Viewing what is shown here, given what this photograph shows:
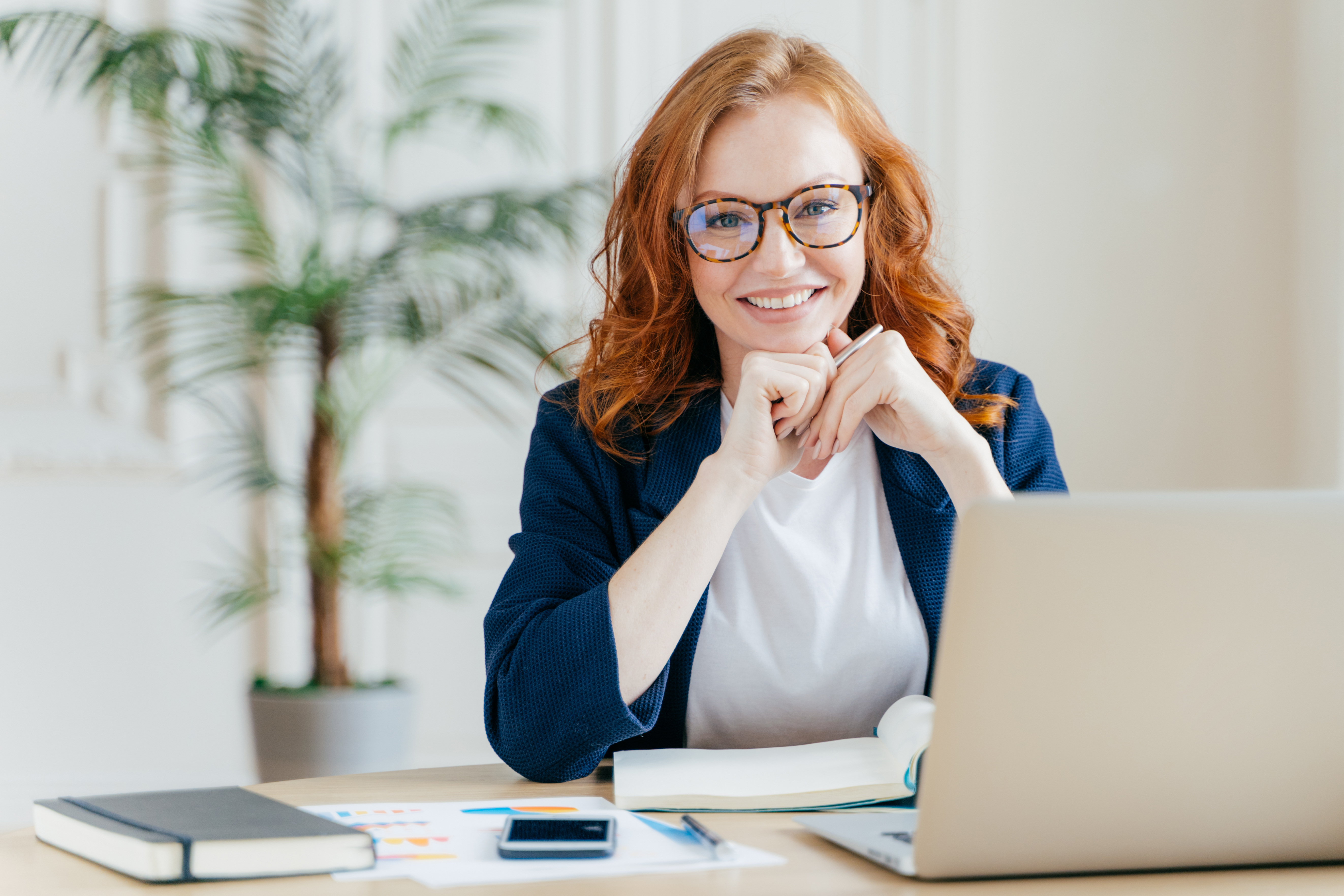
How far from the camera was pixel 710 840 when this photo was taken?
2.72 feet

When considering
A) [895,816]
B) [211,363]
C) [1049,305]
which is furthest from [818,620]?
[211,363]

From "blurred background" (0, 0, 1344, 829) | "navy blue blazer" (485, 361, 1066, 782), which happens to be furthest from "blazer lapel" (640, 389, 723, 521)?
"blurred background" (0, 0, 1344, 829)

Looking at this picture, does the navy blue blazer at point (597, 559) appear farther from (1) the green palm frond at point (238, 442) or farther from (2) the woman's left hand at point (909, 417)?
→ (1) the green palm frond at point (238, 442)

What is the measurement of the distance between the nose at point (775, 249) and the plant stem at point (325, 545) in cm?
156

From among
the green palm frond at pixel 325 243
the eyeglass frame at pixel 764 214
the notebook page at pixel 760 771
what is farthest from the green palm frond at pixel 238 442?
the notebook page at pixel 760 771

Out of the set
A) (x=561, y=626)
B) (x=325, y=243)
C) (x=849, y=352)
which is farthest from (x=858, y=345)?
(x=325, y=243)

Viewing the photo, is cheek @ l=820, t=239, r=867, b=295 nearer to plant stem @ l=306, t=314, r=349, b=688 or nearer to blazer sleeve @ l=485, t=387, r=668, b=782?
blazer sleeve @ l=485, t=387, r=668, b=782

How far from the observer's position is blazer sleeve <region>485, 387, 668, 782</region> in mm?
1130

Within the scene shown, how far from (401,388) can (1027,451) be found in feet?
7.28

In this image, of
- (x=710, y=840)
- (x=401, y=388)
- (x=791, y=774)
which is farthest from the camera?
(x=401, y=388)

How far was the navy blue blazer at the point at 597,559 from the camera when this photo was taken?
3.74 ft

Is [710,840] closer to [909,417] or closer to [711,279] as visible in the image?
[909,417]

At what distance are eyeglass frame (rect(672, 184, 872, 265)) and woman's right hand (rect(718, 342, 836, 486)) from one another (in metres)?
0.12

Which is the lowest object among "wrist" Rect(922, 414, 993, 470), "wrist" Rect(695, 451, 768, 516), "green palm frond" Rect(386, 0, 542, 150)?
"wrist" Rect(695, 451, 768, 516)
